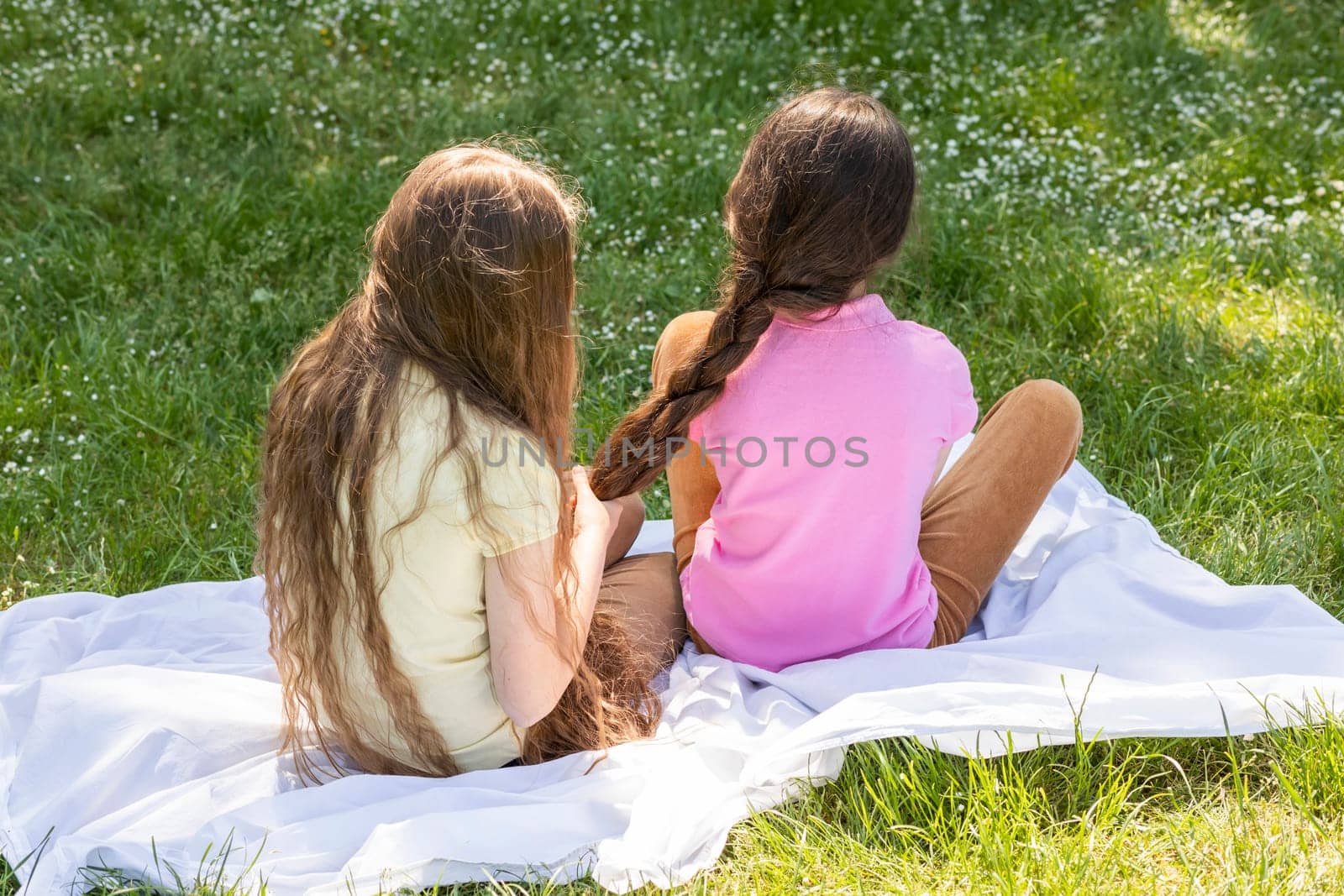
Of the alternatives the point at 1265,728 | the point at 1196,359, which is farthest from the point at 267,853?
the point at 1196,359

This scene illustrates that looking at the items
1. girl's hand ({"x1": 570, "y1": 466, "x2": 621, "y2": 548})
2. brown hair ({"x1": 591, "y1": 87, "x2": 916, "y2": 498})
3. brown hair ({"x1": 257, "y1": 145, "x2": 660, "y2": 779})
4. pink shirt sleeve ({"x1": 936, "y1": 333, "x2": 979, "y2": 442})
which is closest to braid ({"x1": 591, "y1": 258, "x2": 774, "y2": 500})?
brown hair ({"x1": 591, "y1": 87, "x2": 916, "y2": 498})

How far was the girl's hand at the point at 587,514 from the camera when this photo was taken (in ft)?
6.88

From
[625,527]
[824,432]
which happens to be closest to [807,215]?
[824,432]

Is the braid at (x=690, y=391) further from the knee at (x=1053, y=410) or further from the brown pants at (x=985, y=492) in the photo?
the knee at (x=1053, y=410)

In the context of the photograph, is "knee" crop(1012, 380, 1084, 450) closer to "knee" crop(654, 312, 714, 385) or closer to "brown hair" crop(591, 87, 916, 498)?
"brown hair" crop(591, 87, 916, 498)

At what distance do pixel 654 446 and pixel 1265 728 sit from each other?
1.16 meters

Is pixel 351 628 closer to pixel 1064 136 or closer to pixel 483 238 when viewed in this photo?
pixel 483 238

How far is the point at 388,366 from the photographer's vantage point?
5.87 feet

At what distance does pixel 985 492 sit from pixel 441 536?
1110 millimetres

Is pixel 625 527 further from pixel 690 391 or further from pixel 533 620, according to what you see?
pixel 533 620

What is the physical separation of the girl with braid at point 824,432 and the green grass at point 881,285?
0.89 ft

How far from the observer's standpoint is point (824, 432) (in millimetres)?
2051

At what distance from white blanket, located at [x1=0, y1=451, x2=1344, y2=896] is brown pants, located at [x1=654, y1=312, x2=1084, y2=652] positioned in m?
0.13

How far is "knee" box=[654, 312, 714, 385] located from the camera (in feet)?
7.16
